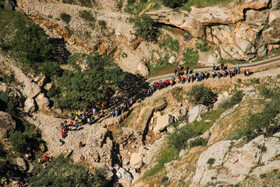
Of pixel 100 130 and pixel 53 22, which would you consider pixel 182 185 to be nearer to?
pixel 100 130

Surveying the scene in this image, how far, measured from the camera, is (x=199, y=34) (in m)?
71.1

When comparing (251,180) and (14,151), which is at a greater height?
(251,180)

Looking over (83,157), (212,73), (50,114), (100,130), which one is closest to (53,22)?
(50,114)

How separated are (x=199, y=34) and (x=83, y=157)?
3897 centimetres

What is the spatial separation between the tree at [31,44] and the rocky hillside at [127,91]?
0.30m

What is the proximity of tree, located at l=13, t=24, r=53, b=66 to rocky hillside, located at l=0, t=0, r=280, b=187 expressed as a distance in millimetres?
301

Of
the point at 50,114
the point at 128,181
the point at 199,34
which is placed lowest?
the point at 128,181

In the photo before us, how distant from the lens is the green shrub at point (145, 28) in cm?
7200

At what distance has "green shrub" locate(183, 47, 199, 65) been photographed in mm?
70875

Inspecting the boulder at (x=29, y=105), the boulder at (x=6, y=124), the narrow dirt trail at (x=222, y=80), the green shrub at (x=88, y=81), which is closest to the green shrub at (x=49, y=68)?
the green shrub at (x=88, y=81)

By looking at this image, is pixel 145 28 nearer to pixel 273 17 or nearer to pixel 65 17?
pixel 65 17

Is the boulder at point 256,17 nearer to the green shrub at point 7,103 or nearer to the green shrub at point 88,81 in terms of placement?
the green shrub at point 88,81

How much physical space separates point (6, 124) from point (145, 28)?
1479 inches

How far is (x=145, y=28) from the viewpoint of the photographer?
236ft
